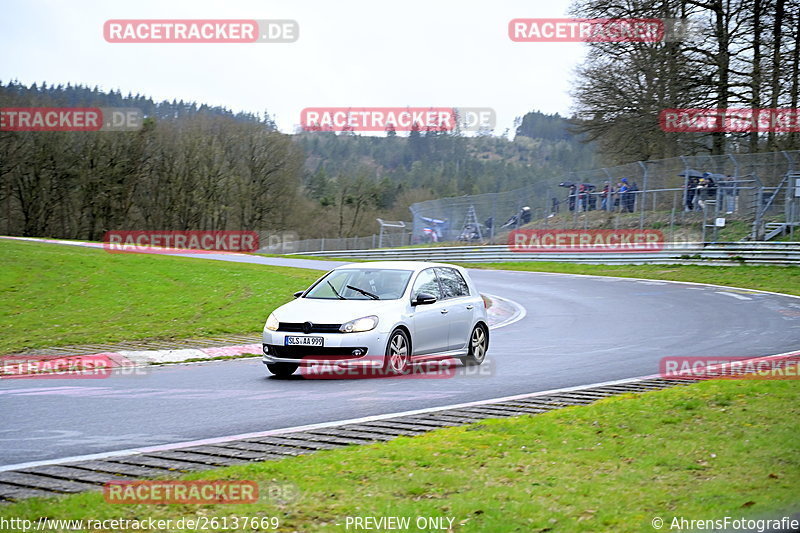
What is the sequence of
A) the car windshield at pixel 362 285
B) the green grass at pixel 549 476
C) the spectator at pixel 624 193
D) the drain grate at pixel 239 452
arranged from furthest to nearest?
1. the spectator at pixel 624 193
2. the car windshield at pixel 362 285
3. the drain grate at pixel 239 452
4. the green grass at pixel 549 476

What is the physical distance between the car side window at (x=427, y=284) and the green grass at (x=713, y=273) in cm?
1719

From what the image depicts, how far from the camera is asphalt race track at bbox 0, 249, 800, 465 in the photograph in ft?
26.6

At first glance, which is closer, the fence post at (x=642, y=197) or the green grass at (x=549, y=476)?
the green grass at (x=549, y=476)

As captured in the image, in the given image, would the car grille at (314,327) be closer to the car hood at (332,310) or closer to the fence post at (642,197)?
the car hood at (332,310)

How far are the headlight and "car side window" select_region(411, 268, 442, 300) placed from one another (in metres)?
1.15

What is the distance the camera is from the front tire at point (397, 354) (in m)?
11.8

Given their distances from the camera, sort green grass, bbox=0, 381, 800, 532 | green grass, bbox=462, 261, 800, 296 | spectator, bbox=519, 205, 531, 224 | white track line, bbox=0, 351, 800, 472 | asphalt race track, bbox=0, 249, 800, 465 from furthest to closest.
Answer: spectator, bbox=519, 205, 531, 224 → green grass, bbox=462, 261, 800, 296 → asphalt race track, bbox=0, 249, 800, 465 → white track line, bbox=0, 351, 800, 472 → green grass, bbox=0, 381, 800, 532

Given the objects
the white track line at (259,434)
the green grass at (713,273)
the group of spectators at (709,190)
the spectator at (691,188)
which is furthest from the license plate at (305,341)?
the spectator at (691,188)

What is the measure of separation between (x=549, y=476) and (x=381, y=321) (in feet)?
19.4

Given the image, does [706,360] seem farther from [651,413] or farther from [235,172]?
[235,172]

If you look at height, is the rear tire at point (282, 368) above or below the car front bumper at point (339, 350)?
below

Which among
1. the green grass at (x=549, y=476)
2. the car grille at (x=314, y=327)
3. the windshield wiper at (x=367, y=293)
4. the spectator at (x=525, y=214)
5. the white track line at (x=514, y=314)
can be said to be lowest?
the white track line at (x=514, y=314)

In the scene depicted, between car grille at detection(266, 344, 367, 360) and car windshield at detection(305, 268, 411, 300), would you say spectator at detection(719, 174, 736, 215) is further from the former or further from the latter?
car grille at detection(266, 344, 367, 360)

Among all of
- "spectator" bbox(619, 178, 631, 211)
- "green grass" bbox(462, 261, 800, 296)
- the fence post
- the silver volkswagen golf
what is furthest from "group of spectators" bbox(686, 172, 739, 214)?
the silver volkswagen golf
